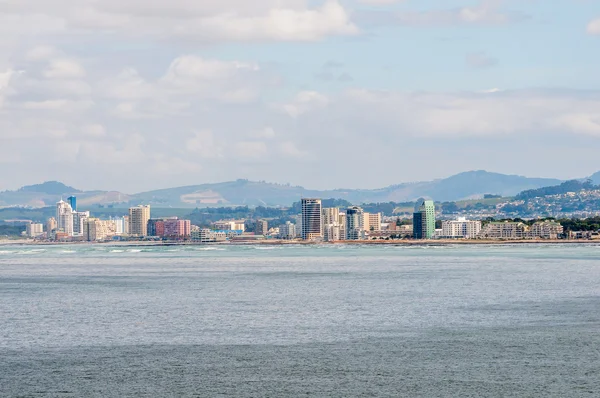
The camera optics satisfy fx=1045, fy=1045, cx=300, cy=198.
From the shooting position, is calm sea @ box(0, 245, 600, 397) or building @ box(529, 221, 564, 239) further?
building @ box(529, 221, 564, 239)

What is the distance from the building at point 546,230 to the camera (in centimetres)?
19300

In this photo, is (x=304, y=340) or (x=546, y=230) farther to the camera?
(x=546, y=230)

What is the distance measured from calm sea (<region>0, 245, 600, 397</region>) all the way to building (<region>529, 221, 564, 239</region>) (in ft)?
441

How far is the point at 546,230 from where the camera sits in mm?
195375

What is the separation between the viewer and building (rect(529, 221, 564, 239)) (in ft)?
633

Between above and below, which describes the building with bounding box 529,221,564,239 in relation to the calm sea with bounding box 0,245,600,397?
above

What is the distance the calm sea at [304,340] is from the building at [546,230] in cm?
13429

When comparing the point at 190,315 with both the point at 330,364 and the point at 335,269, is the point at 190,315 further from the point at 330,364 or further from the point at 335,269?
the point at 335,269

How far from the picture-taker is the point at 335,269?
8600 centimetres

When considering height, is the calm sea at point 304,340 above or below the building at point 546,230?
below

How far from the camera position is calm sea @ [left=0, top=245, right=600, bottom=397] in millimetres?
27656

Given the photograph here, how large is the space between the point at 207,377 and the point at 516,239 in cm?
17056

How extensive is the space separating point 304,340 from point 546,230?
546 feet

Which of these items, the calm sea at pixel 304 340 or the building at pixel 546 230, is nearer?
the calm sea at pixel 304 340
